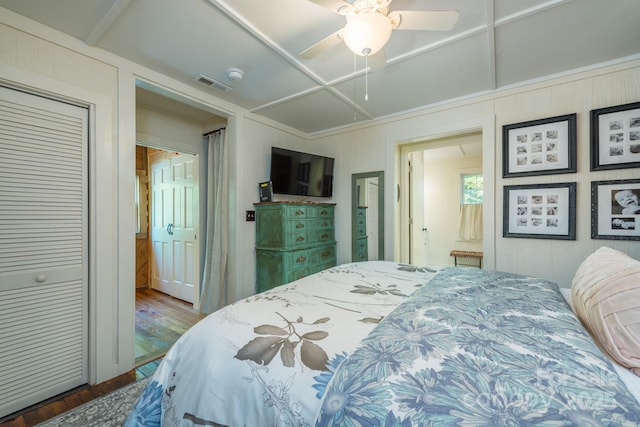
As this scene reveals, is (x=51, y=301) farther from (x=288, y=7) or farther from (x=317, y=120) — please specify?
(x=317, y=120)

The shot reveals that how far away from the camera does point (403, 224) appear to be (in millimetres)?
3537

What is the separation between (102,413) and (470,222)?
5446 mm

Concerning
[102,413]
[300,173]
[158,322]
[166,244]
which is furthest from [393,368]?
[166,244]

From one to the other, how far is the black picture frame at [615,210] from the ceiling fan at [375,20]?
1.91m

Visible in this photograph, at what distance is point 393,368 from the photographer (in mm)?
690

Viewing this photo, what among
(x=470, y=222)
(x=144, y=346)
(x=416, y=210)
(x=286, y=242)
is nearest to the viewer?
(x=144, y=346)

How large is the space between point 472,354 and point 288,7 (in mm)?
Result: 1889

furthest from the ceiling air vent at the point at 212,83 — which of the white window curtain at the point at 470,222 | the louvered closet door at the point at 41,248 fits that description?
the white window curtain at the point at 470,222

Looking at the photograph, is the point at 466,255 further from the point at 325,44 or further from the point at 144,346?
the point at 144,346

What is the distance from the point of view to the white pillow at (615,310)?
0.77m

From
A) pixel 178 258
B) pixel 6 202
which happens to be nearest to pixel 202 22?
pixel 6 202

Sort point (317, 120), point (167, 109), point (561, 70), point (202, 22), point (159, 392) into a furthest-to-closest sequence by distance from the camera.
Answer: point (317, 120) → point (167, 109) → point (561, 70) → point (202, 22) → point (159, 392)

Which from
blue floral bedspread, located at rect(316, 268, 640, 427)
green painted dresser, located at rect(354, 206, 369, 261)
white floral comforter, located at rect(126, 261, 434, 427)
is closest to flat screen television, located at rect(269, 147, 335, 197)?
green painted dresser, located at rect(354, 206, 369, 261)

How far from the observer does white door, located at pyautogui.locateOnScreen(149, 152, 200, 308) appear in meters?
3.52
